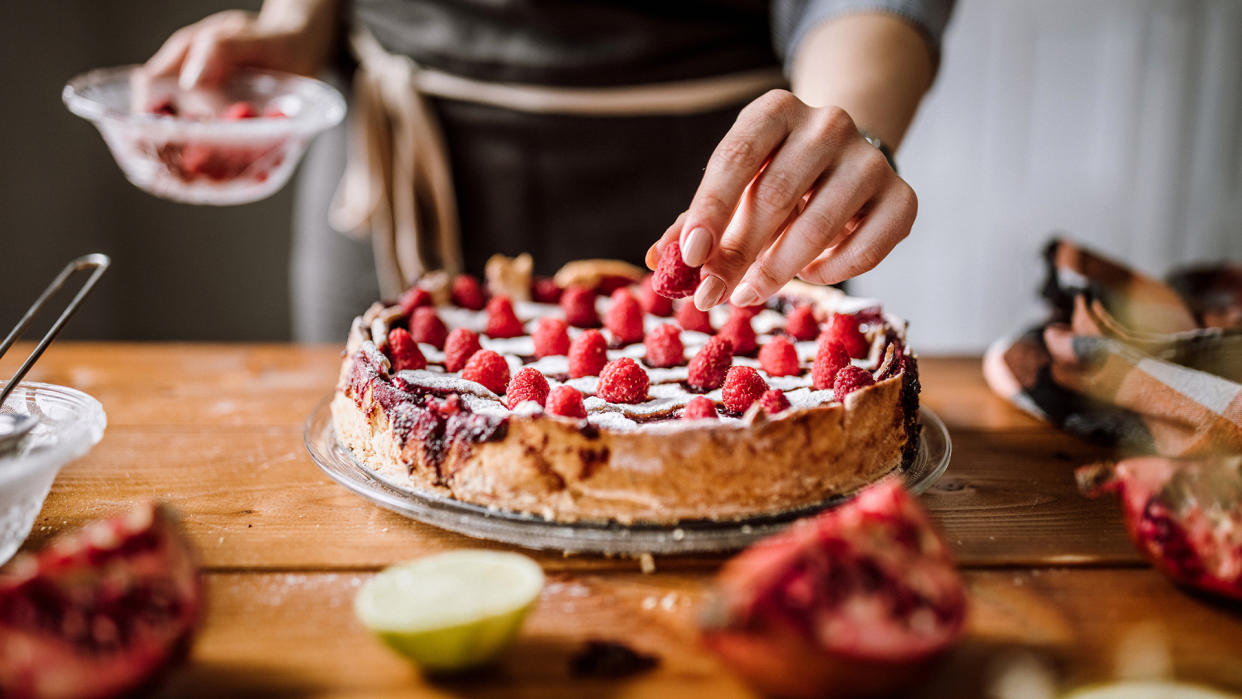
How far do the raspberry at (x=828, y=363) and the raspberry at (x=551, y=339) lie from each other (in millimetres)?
479

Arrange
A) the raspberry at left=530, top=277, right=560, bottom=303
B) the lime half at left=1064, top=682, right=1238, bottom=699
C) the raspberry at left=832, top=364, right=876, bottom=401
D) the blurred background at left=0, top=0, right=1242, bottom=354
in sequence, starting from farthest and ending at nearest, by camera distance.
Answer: the blurred background at left=0, top=0, right=1242, bottom=354 < the raspberry at left=530, top=277, right=560, bottom=303 < the raspberry at left=832, top=364, right=876, bottom=401 < the lime half at left=1064, top=682, right=1238, bottom=699

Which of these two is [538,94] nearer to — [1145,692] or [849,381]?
[849,381]

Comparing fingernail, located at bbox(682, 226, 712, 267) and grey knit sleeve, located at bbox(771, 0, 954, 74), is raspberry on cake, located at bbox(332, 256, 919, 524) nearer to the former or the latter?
fingernail, located at bbox(682, 226, 712, 267)

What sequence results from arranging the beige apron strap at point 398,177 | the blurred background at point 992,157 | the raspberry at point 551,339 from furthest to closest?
the blurred background at point 992,157
the beige apron strap at point 398,177
the raspberry at point 551,339

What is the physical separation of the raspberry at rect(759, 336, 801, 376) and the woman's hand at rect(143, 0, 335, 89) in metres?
1.51

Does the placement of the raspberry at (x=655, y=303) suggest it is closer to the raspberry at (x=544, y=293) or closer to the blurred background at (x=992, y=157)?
the raspberry at (x=544, y=293)

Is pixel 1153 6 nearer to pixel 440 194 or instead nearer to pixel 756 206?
pixel 440 194

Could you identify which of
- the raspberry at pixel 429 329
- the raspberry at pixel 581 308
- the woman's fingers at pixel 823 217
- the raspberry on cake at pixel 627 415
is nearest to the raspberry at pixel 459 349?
the raspberry on cake at pixel 627 415

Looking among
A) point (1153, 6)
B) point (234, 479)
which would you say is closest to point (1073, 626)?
point (234, 479)

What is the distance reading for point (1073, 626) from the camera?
111 centimetres

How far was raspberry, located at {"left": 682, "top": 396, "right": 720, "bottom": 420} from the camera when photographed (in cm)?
138

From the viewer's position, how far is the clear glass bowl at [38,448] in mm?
1110

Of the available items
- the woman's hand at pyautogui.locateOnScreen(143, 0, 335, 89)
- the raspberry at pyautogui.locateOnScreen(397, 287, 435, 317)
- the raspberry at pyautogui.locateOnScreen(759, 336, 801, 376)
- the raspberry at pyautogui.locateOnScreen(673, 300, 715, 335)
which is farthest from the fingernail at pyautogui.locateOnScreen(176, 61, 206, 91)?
the raspberry at pyautogui.locateOnScreen(759, 336, 801, 376)

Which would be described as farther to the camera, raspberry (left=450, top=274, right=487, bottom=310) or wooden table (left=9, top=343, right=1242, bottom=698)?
raspberry (left=450, top=274, right=487, bottom=310)
